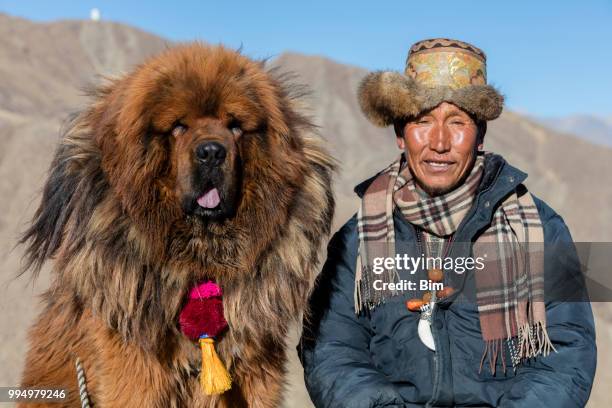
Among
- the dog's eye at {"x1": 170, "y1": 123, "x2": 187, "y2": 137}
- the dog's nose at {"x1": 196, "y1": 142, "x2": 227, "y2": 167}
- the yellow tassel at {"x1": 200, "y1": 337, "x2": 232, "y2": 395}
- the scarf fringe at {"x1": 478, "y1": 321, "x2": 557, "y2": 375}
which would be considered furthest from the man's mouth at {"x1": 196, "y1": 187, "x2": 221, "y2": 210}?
the scarf fringe at {"x1": 478, "y1": 321, "x2": 557, "y2": 375}

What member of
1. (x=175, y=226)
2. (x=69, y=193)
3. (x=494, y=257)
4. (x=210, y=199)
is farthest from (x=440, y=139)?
(x=69, y=193)

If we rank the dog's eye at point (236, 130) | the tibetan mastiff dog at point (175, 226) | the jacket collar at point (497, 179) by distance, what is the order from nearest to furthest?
1. the tibetan mastiff dog at point (175, 226)
2. the dog's eye at point (236, 130)
3. the jacket collar at point (497, 179)

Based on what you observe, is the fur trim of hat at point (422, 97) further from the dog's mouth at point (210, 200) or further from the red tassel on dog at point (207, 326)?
the red tassel on dog at point (207, 326)

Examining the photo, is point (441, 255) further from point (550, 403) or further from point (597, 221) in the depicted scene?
point (597, 221)

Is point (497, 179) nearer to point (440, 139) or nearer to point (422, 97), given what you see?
point (440, 139)

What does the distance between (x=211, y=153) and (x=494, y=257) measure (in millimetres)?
1292

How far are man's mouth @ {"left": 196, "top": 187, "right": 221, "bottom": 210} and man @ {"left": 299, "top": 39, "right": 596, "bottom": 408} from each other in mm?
775

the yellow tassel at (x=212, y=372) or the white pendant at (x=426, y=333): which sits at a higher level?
the white pendant at (x=426, y=333)

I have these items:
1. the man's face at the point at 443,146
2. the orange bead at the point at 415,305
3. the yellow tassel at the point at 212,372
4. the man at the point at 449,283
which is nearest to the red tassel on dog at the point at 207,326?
the yellow tassel at the point at 212,372

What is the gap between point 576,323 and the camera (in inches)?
114

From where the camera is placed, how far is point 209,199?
2.67 metres

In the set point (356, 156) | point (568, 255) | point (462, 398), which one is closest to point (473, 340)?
→ point (462, 398)

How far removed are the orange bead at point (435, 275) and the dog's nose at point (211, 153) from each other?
1049mm

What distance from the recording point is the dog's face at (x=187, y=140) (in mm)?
2621
